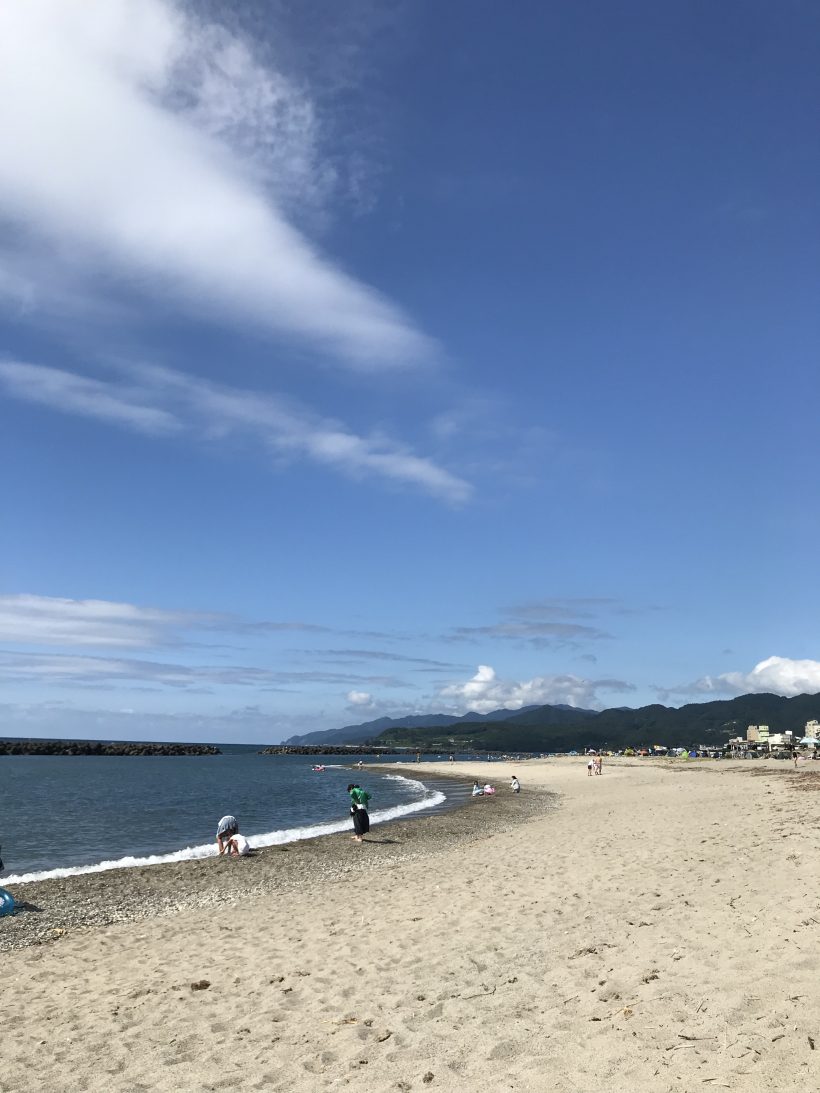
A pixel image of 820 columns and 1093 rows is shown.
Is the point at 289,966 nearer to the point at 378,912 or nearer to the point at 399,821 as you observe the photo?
the point at 378,912

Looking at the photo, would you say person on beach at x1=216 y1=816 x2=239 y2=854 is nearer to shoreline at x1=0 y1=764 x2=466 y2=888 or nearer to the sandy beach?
shoreline at x1=0 y1=764 x2=466 y2=888

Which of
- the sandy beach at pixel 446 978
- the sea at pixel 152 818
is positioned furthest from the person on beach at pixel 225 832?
the sandy beach at pixel 446 978

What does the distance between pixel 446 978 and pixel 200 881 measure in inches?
458

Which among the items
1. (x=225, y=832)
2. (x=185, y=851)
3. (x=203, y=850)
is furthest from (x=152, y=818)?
(x=225, y=832)

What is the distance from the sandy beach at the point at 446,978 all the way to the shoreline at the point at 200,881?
14 centimetres

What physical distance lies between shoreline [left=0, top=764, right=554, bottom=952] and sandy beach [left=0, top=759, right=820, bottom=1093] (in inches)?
5.3

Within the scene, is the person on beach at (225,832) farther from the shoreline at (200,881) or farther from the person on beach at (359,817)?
the person on beach at (359,817)

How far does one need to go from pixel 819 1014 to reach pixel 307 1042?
4.89 metres

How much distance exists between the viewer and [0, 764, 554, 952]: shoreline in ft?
46.9

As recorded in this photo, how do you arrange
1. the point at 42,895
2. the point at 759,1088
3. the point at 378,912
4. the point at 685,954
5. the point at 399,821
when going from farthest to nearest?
the point at 399,821 → the point at 42,895 → the point at 378,912 → the point at 685,954 → the point at 759,1088

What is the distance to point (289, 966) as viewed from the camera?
9.80 m

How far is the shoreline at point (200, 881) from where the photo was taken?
46.9ft

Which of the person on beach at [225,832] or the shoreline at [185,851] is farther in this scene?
the person on beach at [225,832]

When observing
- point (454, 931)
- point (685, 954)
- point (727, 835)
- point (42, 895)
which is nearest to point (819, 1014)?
point (685, 954)
